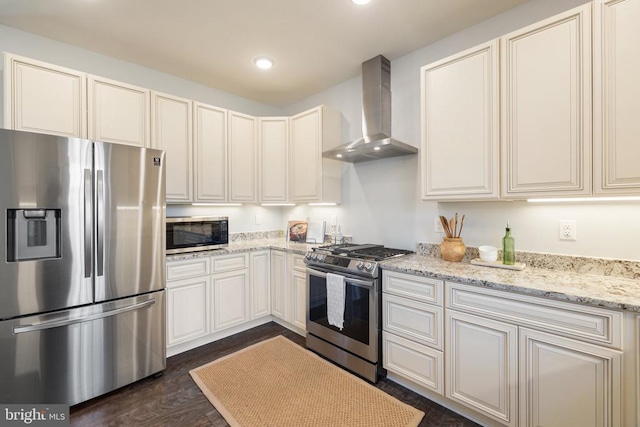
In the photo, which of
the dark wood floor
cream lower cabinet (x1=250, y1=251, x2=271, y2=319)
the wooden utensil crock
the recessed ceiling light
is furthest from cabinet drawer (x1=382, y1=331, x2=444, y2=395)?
the recessed ceiling light

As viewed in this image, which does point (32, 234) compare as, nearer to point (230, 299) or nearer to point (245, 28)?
point (230, 299)

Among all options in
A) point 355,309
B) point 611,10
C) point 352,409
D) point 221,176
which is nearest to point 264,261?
point 221,176

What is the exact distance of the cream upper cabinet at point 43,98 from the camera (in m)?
1.90

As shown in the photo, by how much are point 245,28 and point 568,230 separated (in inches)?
110

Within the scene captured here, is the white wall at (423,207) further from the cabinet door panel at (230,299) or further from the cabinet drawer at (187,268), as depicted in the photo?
the cabinet drawer at (187,268)

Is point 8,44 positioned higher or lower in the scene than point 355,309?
higher

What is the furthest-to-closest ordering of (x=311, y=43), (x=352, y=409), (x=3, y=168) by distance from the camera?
(x=311, y=43) < (x=352, y=409) < (x=3, y=168)

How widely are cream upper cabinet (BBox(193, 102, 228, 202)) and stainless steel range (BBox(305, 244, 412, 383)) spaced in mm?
1282

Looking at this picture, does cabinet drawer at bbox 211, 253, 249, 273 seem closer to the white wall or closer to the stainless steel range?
the stainless steel range

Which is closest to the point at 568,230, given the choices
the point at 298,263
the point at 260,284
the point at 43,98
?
the point at 298,263

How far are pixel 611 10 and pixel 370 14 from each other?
138 centimetres

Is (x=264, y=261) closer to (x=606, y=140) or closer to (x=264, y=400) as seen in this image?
(x=264, y=400)

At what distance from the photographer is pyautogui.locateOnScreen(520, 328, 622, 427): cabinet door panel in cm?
125

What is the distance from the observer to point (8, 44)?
2170 mm
